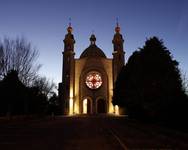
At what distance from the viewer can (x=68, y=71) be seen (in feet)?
265

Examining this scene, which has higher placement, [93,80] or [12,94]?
[93,80]

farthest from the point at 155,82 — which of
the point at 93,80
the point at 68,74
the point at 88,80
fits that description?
the point at 68,74

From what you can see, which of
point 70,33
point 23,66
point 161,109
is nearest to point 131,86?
point 161,109

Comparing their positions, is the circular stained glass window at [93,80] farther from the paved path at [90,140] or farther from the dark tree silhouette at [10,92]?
the paved path at [90,140]

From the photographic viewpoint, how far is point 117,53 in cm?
8312

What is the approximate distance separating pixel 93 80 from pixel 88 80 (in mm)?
1526

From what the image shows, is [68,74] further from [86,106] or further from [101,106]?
[101,106]

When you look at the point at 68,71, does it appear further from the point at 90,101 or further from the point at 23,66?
the point at 23,66

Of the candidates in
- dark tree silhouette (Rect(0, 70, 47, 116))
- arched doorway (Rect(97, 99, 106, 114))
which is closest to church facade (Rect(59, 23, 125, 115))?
arched doorway (Rect(97, 99, 106, 114))

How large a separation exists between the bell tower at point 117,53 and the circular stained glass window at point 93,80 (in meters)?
4.60

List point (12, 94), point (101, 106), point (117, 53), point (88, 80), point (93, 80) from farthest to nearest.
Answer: point (117, 53) < point (88, 80) < point (93, 80) < point (101, 106) < point (12, 94)

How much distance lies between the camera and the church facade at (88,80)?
77000 millimetres

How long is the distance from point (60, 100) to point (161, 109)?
55.2 meters

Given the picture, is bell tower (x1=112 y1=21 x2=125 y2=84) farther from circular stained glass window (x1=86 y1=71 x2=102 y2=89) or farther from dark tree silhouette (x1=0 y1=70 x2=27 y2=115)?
dark tree silhouette (x1=0 y1=70 x2=27 y2=115)
